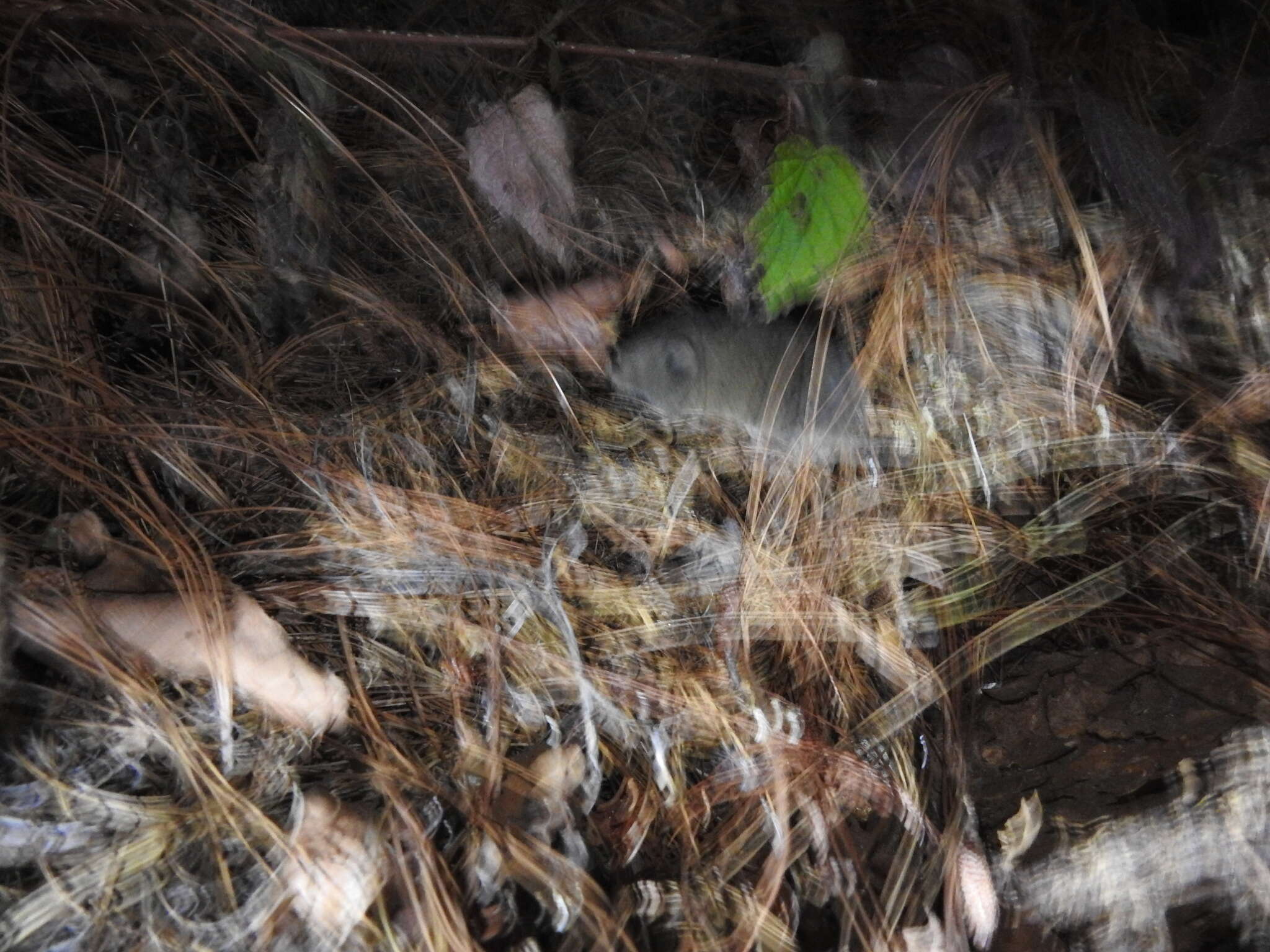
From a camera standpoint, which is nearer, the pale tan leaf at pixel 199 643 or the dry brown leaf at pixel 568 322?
the pale tan leaf at pixel 199 643

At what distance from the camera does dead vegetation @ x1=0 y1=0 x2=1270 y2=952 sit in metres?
0.94

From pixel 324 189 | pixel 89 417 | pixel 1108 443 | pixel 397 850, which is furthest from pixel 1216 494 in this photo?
pixel 89 417

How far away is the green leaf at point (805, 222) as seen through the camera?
140cm

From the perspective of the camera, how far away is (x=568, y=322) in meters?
1.40

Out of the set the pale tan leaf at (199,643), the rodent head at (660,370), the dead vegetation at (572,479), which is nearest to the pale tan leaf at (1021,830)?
the dead vegetation at (572,479)

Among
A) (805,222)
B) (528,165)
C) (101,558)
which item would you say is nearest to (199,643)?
(101,558)

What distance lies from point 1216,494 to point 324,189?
1.53 meters

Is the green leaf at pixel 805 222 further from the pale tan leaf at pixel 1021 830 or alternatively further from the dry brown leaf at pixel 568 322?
the pale tan leaf at pixel 1021 830

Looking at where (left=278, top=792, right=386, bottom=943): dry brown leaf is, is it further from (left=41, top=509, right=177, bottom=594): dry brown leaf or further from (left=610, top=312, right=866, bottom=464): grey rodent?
(left=610, top=312, right=866, bottom=464): grey rodent

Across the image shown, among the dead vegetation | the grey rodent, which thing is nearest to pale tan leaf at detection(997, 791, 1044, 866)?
the dead vegetation

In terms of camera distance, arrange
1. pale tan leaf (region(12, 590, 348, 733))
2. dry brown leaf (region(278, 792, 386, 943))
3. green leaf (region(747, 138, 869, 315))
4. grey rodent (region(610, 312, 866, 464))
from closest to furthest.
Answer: dry brown leaf (region(278, 792, 386, 943)) < pale tan leaf (region(12, 590, 348, 733)) < grey rodent (region(610, 312, 866, 464)) < green leaf (region(747, 138, 869, 315))

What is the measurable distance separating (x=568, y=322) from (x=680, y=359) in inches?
8.1

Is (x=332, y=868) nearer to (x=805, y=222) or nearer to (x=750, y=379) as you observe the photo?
(x=750, y=379)

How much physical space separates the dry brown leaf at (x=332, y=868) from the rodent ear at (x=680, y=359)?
808mm
